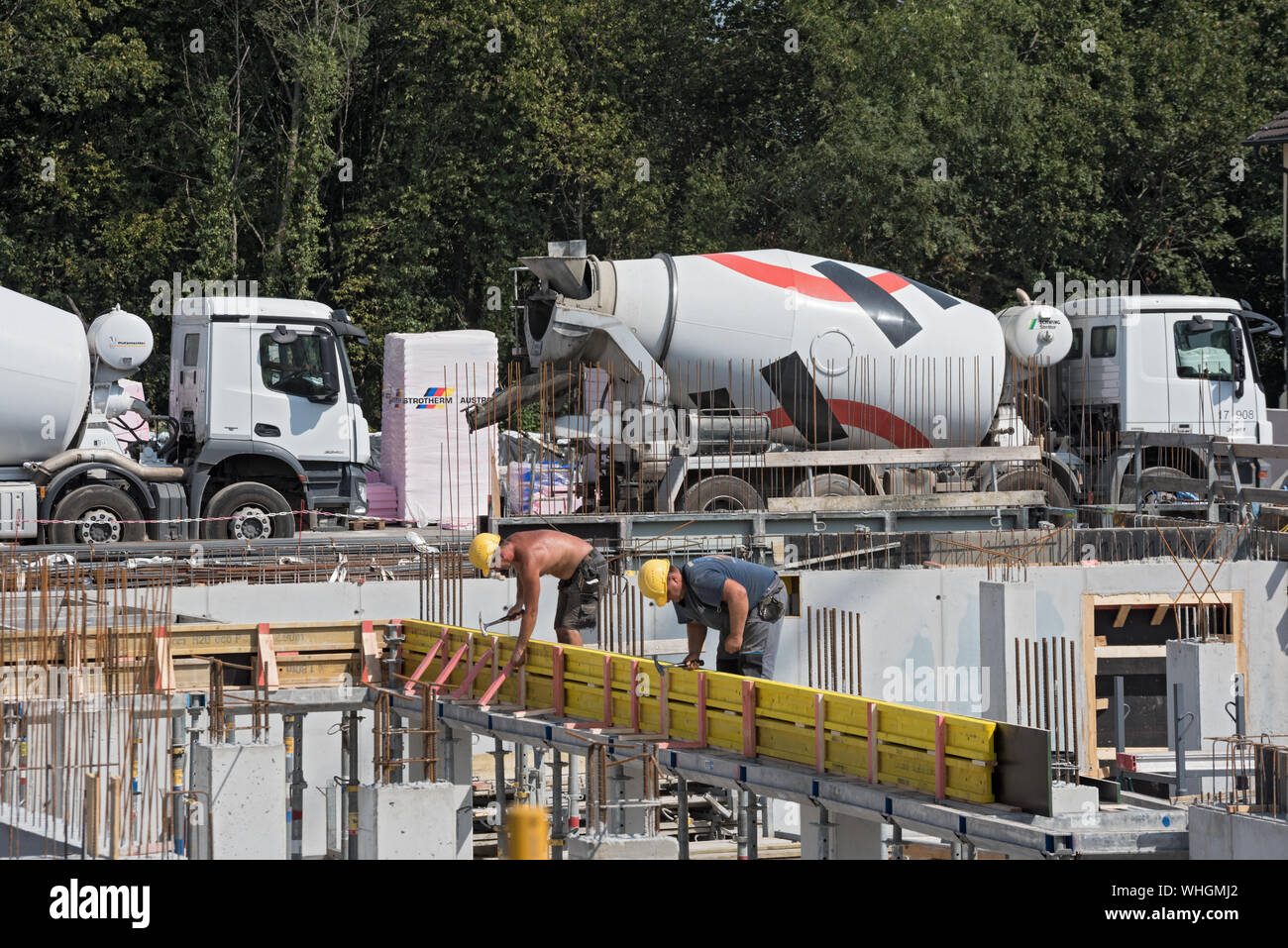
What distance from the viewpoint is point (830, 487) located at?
63.6ft

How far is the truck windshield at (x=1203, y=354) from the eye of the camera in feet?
73.0

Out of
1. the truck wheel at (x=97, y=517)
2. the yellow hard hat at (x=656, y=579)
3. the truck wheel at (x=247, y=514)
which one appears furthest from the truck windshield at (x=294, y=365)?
the yellow hard hat at (x=656, y=579)

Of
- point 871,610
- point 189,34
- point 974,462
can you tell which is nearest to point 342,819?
point 871,610

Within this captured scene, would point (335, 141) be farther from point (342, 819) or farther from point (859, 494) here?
point (342, 819)

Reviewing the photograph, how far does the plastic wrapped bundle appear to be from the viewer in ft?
74.6

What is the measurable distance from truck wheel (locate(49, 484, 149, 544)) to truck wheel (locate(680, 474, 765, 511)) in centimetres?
594

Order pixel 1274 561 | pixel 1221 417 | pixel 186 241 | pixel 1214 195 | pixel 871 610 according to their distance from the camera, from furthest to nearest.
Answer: pixel 1214 195, pixel 186 241, pixel 1221 417, pixel 1274 561, pixel 871 610

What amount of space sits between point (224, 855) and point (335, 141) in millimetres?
24901

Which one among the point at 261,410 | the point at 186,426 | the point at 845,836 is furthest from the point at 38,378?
the point at 845,836

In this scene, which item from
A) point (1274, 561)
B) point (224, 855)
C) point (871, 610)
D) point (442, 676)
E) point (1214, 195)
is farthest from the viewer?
point (1214, 195)

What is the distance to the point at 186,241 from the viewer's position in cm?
3148

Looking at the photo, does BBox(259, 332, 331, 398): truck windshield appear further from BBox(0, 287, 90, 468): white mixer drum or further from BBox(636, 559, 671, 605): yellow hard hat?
BBox(636, 559, 671, 605): yellow hard hat

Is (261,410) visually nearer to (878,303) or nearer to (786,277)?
(786,277)

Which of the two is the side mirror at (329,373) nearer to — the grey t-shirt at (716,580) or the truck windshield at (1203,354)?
the grey t-shirt at (716,580)
